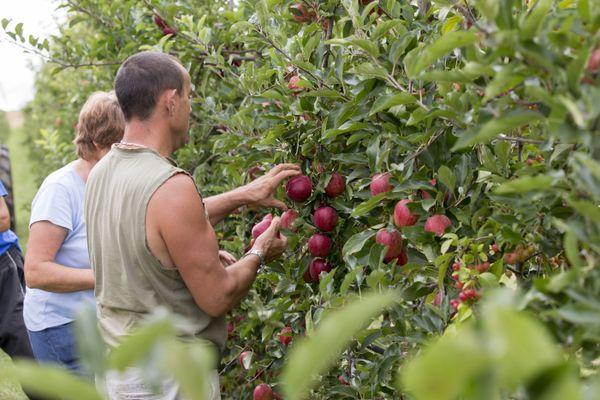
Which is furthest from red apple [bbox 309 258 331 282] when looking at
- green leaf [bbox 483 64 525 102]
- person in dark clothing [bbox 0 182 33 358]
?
person in dark clothing [bbox 0 182 33 358]

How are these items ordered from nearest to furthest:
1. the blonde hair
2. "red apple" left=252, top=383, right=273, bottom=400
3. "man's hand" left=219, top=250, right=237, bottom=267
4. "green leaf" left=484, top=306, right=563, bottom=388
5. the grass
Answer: "green leaf" left=484, top=306, right=563, bottom=388 < "man's hand" left=219, top=250, right=237, bottom=267 < "red apple" left=252, top=383, right=273, bottom=400 < the blonde hair < the grass

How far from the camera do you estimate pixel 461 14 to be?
179 centimetres

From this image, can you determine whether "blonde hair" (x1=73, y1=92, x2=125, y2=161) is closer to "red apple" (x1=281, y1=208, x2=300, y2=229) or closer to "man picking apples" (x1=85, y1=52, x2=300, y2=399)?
"man picking apples" (x1=85, y1=52, x2=300, y2=399)

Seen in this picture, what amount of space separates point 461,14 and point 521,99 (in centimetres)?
43

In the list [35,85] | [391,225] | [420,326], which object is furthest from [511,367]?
[35,85]

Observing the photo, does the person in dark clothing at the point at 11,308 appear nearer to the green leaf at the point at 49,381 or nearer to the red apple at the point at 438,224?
the red apple at the point at 438,224

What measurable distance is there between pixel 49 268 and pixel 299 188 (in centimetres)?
107

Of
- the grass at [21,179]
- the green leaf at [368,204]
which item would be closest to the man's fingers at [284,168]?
the green leaf at [368,204]

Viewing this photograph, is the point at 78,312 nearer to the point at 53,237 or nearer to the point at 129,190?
the point at 129,190

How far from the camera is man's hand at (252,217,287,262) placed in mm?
2457

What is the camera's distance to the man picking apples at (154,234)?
84.3 inches

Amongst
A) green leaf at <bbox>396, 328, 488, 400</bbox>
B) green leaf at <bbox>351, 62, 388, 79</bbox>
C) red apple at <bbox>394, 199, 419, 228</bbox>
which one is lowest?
red apple at <bbox>394, 199, 419, 228</bbox>

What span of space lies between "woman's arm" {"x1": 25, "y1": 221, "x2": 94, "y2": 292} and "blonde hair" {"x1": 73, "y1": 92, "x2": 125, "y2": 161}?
36cm

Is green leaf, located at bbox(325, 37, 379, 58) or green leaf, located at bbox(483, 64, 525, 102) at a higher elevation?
green leaf, located at bbox(483, 64, 525, 102)
